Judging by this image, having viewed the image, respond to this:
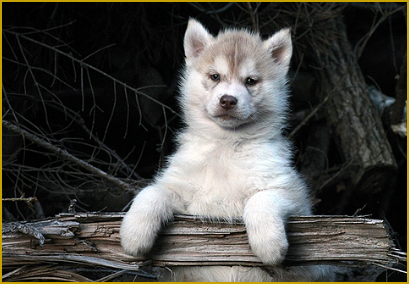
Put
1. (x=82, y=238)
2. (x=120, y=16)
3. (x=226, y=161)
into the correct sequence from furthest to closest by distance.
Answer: (x=120, y=16) → (x=226, y=161) → (x=82, y=238)

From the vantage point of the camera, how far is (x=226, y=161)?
3.25 meters

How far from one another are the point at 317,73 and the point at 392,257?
3.24 m

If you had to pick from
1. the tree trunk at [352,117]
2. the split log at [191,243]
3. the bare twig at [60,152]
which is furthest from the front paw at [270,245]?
the tree trunk at [352,117]

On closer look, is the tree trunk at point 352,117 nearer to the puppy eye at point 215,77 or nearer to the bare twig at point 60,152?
the puppy eye at point 215,77

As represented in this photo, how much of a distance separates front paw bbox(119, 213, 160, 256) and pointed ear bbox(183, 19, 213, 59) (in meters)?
1.56

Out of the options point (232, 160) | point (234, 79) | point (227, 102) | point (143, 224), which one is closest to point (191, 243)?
point (143, 224)

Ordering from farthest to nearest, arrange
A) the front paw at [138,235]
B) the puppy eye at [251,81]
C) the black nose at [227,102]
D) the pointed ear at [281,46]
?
the pointed ear at [281,46] → the puppy eye at [251,81] → the black nose at [227,102] → the front paw at [138,235]

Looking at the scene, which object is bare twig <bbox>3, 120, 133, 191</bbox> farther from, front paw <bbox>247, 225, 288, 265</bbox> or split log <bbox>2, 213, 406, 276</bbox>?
front paw <bbox>247, 225, 288, 265</bbox>

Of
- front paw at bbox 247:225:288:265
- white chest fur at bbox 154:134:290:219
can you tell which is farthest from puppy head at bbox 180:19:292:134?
front paw at bbox 247:225:288:265

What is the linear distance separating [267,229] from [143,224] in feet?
2.21

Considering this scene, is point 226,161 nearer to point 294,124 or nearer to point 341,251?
point 341,251

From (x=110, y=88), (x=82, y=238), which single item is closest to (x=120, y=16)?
(x=110, y=88)

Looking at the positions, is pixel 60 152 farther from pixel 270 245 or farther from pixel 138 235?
pixel 270 245

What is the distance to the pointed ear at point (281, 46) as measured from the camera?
378 centimetres
